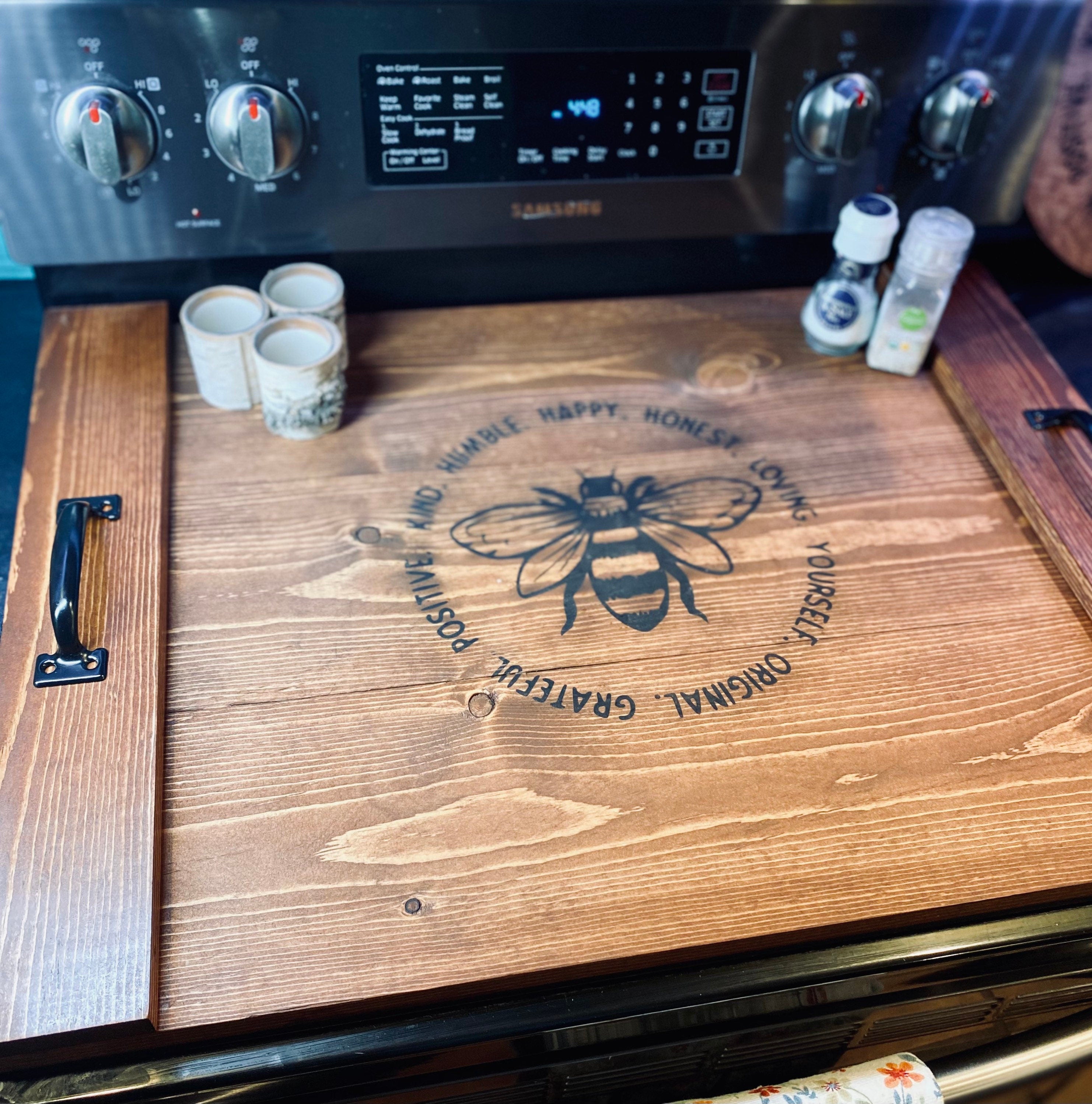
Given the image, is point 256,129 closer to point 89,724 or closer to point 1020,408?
point 89,724

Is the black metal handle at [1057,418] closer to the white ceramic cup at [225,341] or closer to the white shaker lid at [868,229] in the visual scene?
the white shaker lid at [868,229]

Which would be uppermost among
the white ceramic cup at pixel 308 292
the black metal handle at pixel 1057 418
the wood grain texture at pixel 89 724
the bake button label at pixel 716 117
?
the bake button label at pixel 716 117

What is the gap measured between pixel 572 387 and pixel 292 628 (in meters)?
0.35

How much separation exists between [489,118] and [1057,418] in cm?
54

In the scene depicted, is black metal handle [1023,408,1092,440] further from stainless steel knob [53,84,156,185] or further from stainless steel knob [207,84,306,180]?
stainless steel knob [53,84,156,185]

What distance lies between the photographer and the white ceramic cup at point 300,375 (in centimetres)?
81

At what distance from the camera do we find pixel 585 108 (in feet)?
2.81

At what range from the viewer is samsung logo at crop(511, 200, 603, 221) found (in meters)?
0.91

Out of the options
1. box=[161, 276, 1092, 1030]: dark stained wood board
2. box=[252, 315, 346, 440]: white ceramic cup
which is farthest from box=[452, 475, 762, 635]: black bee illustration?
box=[252, 315, 346, 440]: white ceramic cup

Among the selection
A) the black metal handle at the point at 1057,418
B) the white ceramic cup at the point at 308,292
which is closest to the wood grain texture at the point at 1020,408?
the black metal handle at the point at 1057,418

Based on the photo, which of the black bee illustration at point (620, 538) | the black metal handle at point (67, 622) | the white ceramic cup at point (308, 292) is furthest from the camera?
the white ceramic cup at point (308, 292)

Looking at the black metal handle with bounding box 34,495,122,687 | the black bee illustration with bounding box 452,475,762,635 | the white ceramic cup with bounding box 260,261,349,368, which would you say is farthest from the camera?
the white ceramic cup with bounding box 260,261,349,368

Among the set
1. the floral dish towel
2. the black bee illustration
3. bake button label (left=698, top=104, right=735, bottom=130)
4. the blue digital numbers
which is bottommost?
the floral dish towel

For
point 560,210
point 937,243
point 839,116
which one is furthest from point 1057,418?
point 560,210
